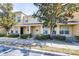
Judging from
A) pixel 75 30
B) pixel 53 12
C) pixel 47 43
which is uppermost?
pixel 53 12

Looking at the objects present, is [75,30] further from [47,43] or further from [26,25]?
[26,25]

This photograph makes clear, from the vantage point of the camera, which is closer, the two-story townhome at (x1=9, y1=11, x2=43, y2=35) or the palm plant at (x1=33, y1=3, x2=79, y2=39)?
the palm plant at (x1=33, y1=3, x2=79, y2=39)

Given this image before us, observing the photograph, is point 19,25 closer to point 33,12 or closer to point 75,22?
point 33,12

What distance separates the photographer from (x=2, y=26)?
3000 mm

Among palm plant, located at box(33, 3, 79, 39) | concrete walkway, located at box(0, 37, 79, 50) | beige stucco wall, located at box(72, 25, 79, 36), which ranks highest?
palm plant, located at box(33, 3, 79, 39)

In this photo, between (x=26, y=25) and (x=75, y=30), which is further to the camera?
(x=26, y=25)

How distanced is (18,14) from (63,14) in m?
0.83

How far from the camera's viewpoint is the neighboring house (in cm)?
287

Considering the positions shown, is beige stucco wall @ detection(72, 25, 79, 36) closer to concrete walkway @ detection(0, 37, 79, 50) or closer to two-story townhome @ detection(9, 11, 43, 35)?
concrete walkway @ detection(0, 37, 79, 50)

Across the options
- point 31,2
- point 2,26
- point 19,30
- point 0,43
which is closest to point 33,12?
point 31,2

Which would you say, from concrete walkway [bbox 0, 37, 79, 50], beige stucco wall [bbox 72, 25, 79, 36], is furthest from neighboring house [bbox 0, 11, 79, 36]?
concrete walkway [bbox 0, 37, 79, 50]

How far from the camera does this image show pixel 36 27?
2979mm

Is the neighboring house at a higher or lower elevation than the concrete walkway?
higher

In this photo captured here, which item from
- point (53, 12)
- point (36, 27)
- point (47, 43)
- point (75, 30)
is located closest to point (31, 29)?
point (36, 27)
